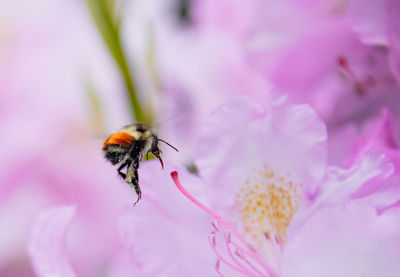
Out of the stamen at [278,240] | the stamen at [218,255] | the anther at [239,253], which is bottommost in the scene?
the stamen at [278,240]

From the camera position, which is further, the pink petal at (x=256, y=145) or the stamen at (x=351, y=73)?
the stamen at (x=351, y=73)

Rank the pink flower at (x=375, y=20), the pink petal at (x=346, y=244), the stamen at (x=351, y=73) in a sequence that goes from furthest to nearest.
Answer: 1. the stamen at (x=351, y=73)
2. the pink flower at (x=375, y=20)
3. the pink petal at (x=346, y=244)

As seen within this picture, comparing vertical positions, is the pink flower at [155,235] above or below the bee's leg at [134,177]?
below

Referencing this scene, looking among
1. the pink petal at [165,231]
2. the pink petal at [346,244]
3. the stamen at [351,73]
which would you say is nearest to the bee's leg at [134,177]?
the pink petal at [165,231]

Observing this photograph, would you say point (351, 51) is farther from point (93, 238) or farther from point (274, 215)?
point (93, 238)

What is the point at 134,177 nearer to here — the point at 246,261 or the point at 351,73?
the point at 246,261

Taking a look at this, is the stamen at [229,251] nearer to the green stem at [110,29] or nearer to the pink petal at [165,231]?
the pink petal at [165,231]
